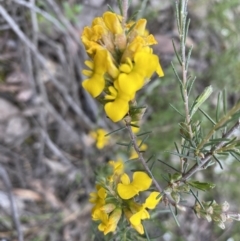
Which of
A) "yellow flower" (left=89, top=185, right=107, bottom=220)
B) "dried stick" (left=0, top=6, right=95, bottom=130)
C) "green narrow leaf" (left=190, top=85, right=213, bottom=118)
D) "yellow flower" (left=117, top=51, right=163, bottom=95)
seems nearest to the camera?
"yellow flower" (left=117, top=51, right=163, bottom=95)

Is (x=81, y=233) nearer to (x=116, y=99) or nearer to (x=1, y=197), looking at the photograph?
(x=1, y=197)

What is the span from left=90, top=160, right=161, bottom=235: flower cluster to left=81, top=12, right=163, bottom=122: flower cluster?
363 mm

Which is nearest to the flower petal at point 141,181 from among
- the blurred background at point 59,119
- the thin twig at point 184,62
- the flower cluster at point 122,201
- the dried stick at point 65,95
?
the flower cluster at point 122,201

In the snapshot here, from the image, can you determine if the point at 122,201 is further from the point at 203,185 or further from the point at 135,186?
the point at 203,185

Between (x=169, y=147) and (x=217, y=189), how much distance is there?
851mm

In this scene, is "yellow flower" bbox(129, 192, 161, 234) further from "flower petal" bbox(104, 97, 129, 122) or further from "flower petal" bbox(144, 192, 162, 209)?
"flower petal" bbox(104, 97, 129, 122)

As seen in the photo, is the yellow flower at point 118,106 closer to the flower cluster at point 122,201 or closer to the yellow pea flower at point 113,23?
the yellow pea flower at point 113,23

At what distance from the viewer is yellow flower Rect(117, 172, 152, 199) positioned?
4.60 feet

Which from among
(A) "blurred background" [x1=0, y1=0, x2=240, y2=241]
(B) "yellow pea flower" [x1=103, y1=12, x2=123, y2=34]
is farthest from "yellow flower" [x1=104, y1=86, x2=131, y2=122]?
(A) "blurred background" [x1=0, y1=0, x2=240, y2=241]

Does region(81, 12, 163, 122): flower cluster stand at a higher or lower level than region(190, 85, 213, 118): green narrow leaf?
higher

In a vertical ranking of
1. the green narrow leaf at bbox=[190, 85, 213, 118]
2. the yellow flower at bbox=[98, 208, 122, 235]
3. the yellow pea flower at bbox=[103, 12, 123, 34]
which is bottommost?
the yellow flower at bbox=[98, 208, 122, 235]

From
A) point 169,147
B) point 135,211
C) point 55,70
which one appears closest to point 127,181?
point 135,211

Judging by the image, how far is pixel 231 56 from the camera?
10.5ft

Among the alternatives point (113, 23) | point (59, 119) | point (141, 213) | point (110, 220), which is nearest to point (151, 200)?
point (141, 213)
